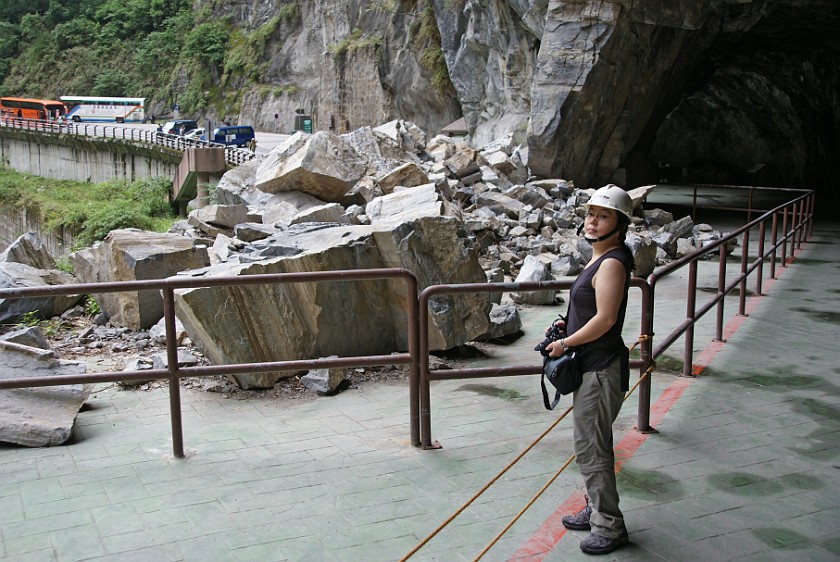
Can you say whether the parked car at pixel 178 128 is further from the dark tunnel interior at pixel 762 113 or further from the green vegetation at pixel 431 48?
the dark tunnel interior at pixel 762 113

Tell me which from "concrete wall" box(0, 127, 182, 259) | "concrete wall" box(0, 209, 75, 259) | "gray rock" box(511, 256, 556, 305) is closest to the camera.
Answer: "gray rock" box(511, 256, 556, 305)

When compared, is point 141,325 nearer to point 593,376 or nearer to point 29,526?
point 29,526

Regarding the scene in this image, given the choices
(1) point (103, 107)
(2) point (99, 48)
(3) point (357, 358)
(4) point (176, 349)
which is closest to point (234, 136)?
(1) point (103, 107)

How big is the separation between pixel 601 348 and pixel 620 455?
147 cm

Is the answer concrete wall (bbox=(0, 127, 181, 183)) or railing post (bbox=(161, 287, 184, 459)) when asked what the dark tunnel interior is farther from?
concrete wall (bbox=(0, 127, 181, 183))

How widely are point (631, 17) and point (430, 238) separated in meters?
13.5

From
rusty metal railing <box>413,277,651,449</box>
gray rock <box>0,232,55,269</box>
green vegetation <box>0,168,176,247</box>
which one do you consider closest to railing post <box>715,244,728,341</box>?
rusty metal railing <box>413,277,651,449</box>

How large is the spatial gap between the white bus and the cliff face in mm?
16715

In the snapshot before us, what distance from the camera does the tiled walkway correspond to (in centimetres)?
356

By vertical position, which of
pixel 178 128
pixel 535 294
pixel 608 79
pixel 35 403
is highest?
pixel 608 79

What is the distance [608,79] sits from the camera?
64.5 feet

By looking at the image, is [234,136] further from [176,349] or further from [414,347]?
[414,347]

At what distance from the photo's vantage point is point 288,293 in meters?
6.47

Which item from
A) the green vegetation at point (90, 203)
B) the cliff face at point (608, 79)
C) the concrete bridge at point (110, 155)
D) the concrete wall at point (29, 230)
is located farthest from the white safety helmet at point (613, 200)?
the concrete wall at point (29, 230)
